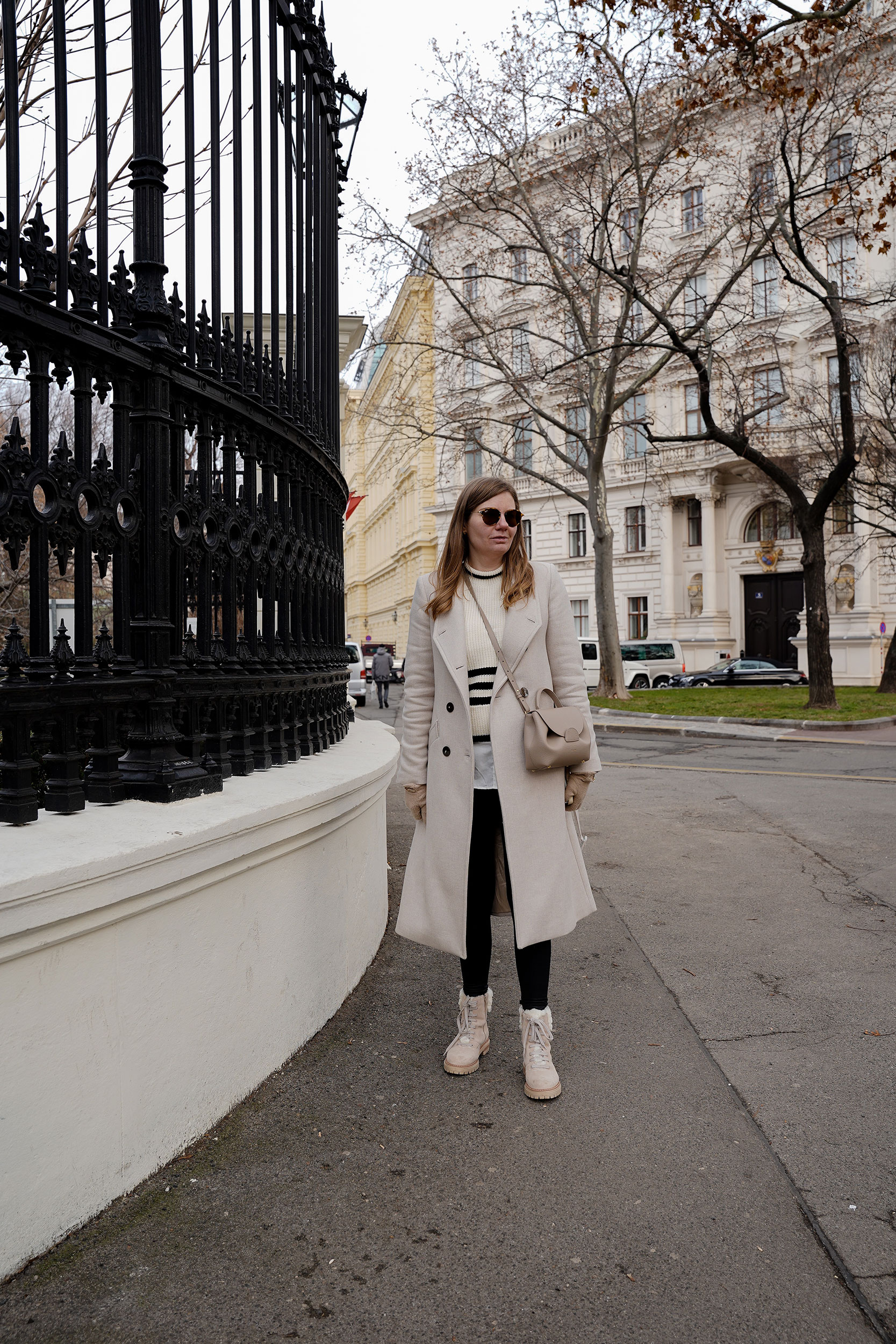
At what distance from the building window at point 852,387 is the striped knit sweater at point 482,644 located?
21.7 meters

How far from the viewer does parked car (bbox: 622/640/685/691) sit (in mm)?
37000

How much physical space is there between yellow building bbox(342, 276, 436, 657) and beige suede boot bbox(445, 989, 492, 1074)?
29.4m

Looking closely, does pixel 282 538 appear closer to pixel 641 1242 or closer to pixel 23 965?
pixel 23 965

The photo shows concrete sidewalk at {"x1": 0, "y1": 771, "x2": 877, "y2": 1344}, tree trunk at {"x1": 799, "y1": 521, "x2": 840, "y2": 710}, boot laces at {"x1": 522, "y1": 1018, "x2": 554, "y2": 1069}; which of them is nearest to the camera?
concrete sidewalk at {"x1": 0, "y1": 771, "x2": 877, "y2": 1344}

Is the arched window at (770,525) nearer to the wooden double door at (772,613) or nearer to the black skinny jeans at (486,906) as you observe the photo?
the wooden double door at (772,613)

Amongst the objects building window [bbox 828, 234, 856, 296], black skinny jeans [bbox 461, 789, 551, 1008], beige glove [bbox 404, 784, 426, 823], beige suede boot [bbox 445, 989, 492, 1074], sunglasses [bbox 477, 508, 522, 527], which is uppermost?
building window [bbox 828, 234, 856, 296]

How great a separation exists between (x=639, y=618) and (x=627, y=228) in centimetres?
2074

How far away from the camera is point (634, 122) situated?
20.3 m

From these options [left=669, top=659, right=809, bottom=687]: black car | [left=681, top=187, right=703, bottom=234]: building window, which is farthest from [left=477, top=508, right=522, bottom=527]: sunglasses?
[left=681, top=187, right=703, bottom=234]: building window

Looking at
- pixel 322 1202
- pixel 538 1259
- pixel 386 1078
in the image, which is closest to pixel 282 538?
pixel 386 1078

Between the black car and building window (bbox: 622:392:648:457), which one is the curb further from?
building window (bbox: 622:392:648:457)

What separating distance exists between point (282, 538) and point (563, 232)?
21388 mm

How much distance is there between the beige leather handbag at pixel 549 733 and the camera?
3.13 meters

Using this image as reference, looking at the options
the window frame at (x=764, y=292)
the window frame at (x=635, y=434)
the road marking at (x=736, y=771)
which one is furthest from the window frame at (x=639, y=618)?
the road marking at (x=736, y=771)
